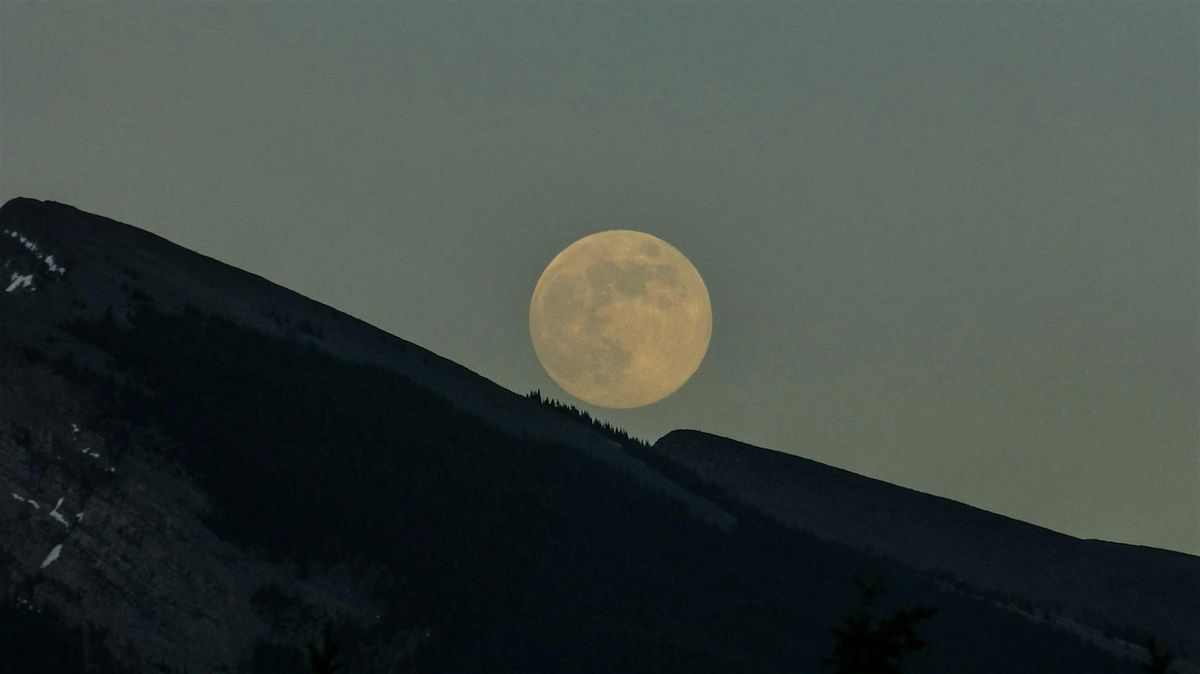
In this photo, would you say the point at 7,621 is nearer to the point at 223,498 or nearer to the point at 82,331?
the point at 223,498

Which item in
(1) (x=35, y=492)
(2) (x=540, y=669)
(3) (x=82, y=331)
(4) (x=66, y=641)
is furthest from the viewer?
(3) (x=82, y=331)

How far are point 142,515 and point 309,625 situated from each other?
48.3 feet

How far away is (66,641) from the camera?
160 meters

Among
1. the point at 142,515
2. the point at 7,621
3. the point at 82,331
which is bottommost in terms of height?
the point at 7,621

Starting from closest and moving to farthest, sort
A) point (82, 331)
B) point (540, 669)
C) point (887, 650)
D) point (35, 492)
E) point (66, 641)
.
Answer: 1. point (887, 650)
2. point (66, 641)
3. point (35, 492)
4. point (540, 669)
5. point (82, 331)

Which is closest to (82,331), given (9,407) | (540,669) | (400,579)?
(9,407)

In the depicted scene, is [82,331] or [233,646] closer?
[233,646]

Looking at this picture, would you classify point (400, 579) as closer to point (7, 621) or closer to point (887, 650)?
point (7, 621)

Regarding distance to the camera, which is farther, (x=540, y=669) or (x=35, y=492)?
(x=540, y=669)

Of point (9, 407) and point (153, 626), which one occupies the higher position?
point (9, 407)

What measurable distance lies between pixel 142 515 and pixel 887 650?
126 metres

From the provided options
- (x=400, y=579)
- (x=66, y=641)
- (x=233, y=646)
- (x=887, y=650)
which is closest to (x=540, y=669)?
(x=400, y=579)

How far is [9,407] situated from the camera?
17775 cm

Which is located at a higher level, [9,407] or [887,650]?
[9,407]
